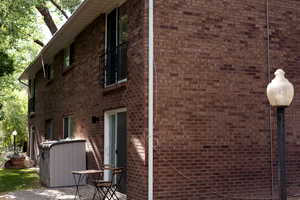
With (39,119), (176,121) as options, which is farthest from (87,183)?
(39,119)

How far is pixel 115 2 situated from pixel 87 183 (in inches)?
213

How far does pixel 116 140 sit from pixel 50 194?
224cm

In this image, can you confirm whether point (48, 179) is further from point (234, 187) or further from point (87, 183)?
point (234, 187)

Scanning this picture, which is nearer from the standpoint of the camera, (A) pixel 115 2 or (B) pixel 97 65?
(A) pixel 115 2

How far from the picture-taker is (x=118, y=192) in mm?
9812

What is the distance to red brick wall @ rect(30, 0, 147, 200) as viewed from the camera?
8.21 meters

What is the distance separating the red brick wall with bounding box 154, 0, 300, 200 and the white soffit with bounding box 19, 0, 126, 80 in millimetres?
2383

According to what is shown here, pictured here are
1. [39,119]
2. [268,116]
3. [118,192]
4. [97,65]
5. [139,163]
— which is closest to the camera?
[139,163]

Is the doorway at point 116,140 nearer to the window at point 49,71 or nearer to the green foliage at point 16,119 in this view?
the window at point 49,71

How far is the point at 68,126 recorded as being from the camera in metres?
14.7

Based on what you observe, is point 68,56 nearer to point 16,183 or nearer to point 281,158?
point 16,183

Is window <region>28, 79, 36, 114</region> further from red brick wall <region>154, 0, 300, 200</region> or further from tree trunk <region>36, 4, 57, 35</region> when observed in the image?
red brick wall <region>154, 0, 300, 200</region>

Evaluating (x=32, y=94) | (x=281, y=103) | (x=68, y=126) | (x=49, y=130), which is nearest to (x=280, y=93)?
(x=281, y=103)

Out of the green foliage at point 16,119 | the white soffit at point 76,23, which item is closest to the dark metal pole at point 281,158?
the white soffit at point 76,23
